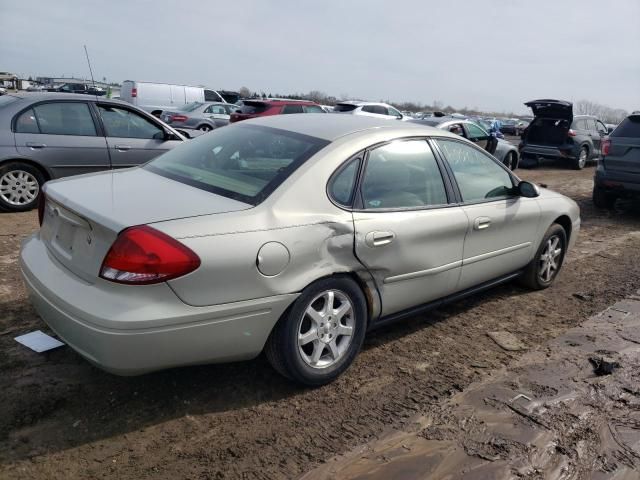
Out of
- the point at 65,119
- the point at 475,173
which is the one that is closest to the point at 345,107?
the point at 65,119

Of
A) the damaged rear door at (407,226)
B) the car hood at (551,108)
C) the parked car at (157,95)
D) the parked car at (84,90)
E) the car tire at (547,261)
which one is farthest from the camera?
the parked car at (157,95)

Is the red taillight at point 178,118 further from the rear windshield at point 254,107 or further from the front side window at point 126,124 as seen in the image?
the front side window at point 126,124

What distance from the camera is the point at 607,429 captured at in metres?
2.90

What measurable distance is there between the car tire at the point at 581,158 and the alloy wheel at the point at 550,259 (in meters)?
11.5

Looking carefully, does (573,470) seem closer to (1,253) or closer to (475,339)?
(475,339)

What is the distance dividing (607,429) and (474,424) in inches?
28.8

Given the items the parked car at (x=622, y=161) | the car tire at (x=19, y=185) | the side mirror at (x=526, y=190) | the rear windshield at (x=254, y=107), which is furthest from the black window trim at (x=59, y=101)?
the rear windshield at (x=254, y=107)

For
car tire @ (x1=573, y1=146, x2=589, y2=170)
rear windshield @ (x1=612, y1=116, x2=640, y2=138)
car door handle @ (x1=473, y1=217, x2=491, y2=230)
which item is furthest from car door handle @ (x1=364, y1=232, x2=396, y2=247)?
car tire @ (x1=573, y1=146, x2=589, y2=170)

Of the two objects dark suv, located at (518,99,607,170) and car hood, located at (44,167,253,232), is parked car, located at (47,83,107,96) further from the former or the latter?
dark suv, located at (518,99,607,170)

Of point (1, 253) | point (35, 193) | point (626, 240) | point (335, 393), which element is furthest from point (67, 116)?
point (626, 240)

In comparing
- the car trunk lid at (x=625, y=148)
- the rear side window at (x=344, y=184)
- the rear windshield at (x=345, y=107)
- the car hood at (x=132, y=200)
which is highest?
the rear windshield at (x=345, y=107)

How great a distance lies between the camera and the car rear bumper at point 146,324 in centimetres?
244

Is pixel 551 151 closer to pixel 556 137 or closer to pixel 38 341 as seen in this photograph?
pixel 556 137

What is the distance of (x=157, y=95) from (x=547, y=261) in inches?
798
